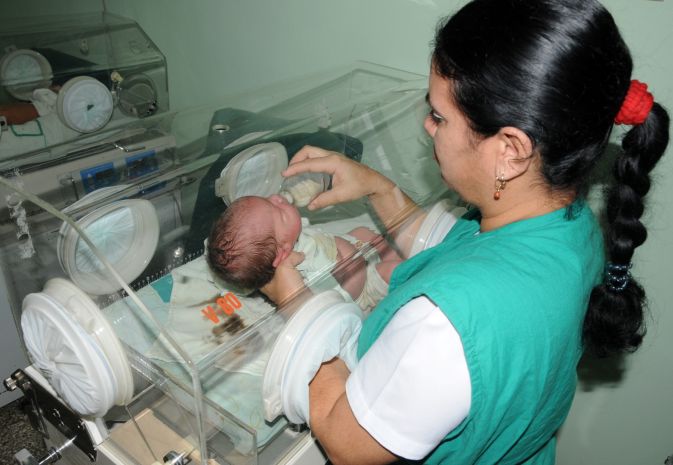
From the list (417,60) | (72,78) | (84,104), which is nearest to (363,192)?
(417,60)

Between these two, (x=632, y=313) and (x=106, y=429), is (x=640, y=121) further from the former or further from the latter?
(x=106, y=429)

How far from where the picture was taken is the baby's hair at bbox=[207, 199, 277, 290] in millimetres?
1165

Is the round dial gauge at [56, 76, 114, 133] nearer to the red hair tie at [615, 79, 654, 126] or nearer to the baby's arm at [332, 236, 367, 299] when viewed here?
the baby's arm at [332, 236, 367, 299]

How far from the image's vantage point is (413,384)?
668mm

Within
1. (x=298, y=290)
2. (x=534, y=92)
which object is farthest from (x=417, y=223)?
(x=534, y=92)

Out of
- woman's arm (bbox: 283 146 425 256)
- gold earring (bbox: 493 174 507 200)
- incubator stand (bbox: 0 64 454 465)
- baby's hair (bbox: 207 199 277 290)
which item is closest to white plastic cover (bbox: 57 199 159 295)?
incubator stand (bbox: 0 64 454 465)

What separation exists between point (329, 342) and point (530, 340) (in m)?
0.32

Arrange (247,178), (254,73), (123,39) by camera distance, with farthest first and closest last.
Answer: (123,39) < (254,73) < (247,178)

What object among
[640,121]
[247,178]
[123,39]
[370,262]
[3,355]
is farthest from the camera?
[123,39]

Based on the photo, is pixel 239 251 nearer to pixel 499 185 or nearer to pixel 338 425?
pixel 338 425

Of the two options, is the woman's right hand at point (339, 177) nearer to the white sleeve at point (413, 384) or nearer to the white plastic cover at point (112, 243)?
the white plastic cover at point (112, 243)

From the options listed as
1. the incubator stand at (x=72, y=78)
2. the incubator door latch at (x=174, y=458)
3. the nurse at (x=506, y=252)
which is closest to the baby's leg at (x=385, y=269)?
the nurse at (x=506, y=252)

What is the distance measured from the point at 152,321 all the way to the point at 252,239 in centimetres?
46

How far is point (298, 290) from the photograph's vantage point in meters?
1.05
